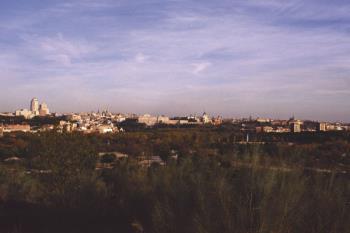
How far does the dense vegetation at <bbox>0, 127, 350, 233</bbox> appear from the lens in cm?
537

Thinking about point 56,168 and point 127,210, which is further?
point 56,168

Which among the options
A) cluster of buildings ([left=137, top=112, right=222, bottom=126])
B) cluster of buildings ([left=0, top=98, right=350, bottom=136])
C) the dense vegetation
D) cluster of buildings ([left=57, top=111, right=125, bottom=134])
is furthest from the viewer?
cluster of buildings ([left=137, top=112, right=222, bottom=126])

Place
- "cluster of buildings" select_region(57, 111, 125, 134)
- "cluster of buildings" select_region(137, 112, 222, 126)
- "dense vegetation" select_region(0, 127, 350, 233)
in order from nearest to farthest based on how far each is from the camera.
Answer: "dense vegetation" select_region(0, 127, 350, 233) < "cluster of buildings" select_region(57, 111, 125, 134) < "cluster of buildings" select_region(137, 112, 222, 126)

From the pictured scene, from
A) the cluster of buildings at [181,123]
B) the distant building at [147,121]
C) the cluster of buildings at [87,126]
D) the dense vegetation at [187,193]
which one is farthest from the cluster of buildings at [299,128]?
the distant building at [147,121]

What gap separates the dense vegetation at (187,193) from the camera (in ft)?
17.6

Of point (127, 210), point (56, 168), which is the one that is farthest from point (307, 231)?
point (56, 168)

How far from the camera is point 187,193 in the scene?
734 cm

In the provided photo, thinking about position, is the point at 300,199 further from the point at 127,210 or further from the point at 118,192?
the point at 118,192

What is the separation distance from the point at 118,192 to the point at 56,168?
2.29m

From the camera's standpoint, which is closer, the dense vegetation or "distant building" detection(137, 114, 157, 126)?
the dense vegetation

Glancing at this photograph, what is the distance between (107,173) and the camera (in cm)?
1738

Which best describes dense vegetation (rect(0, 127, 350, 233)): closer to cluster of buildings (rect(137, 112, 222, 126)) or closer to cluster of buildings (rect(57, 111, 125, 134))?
cluster of buildings (rect(57, 111, 125, 134))

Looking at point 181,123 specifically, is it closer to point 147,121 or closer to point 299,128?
point 147,121

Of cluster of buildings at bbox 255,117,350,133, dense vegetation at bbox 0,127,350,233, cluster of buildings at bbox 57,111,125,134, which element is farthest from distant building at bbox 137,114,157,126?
dense vegetation at bbox 0,127,350,233
